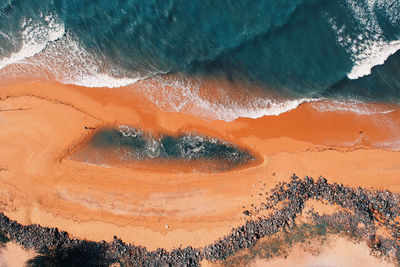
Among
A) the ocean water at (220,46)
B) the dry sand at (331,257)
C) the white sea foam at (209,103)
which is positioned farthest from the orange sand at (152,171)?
the dry sand at (331,257)

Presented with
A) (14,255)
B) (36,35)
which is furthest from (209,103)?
(14,255)

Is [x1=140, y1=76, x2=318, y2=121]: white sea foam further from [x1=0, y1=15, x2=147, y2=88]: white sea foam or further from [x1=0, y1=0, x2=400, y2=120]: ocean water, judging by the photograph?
[x1=0, y1=15, x2=147, y2=88]: white sea foam

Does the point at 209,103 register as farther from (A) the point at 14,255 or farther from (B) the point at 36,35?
(A) the point at 14,255

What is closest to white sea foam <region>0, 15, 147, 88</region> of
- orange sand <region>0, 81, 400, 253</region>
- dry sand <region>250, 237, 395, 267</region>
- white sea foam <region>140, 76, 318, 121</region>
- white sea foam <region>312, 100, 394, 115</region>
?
orange sand <region>0, 81, 400, 253</region>

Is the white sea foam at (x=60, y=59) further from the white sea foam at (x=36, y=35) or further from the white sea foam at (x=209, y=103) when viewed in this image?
the white sea foam at (x=209, y=103)

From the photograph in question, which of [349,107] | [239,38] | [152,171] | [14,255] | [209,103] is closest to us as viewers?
[14,255]

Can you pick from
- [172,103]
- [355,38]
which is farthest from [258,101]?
[355,38]

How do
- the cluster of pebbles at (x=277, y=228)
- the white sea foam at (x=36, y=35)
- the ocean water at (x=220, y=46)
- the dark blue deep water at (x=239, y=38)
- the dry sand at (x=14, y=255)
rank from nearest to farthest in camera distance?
the cluster of pebbles at (x=277, y=228)
the dry sand at (x=14, y=255)
the ocean water at (x=220, y=46)
the dark blue deep water at (x=239, y=38)
the white sea foam at (x=36, y=35)

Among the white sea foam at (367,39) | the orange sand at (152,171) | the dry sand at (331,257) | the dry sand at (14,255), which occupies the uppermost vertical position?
the white sea foam at (367,39)
